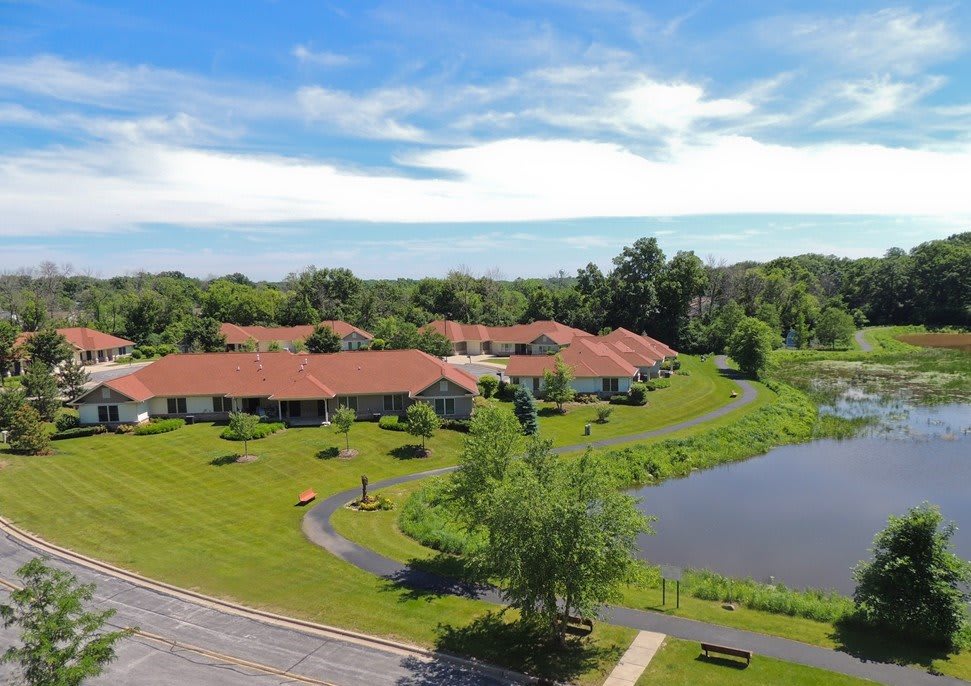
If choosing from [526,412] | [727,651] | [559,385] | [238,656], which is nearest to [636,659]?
[727,651]

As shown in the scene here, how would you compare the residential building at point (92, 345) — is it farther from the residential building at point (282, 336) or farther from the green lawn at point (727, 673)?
the green lawn at point (727, 673)

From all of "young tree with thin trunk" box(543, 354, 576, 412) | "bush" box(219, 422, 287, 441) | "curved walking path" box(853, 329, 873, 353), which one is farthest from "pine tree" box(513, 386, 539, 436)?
"curved walking path" box(853, 329, 873, 353)

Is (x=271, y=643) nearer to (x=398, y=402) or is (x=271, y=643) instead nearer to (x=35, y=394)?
(x=398, y=402)

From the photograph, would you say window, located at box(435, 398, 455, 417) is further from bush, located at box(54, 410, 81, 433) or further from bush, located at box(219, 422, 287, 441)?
bush, located at box(54, 410, 81, 433)

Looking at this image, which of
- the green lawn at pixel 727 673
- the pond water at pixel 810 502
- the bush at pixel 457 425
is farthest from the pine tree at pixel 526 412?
the green lawn at pixel 727 673

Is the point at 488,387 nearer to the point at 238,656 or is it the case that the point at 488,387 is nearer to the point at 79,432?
the point at 79,432
